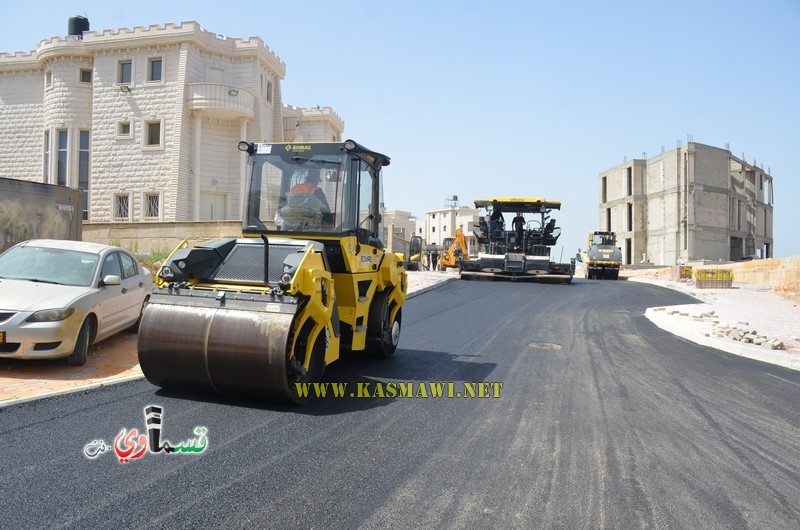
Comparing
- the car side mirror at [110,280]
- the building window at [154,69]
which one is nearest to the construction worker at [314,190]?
the car side mirror at [110,280]

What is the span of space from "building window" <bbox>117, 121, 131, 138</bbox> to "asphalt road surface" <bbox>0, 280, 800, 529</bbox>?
26926 mm

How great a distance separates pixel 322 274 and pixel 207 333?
120cm

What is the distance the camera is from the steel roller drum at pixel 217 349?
203 inches

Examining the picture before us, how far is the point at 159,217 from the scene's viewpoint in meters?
28.8

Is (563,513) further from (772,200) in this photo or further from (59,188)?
(772,200)

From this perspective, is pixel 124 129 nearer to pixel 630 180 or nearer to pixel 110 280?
pixel 110 280

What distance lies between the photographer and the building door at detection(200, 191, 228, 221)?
97.7 ft

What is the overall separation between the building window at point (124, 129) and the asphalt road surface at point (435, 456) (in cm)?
2693

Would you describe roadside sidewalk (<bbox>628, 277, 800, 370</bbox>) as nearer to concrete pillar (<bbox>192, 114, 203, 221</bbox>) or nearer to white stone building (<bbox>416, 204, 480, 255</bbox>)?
concrete pillar (<bbox>192, 114, 203, 221</bbox>)

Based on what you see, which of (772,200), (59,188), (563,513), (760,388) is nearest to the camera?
(563,513)

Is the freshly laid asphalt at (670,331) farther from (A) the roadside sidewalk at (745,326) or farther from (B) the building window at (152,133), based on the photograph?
(B) the building window at (152,133)

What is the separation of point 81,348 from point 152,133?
25.2m

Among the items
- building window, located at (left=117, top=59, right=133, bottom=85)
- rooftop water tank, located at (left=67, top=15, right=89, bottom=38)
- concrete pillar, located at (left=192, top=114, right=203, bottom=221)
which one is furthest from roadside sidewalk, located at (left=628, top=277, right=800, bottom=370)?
rooftop water tank, located at (left=67, top=15, right=89, bottom=38)

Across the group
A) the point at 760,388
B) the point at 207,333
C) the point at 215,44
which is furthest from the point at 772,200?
the point at 207,333
